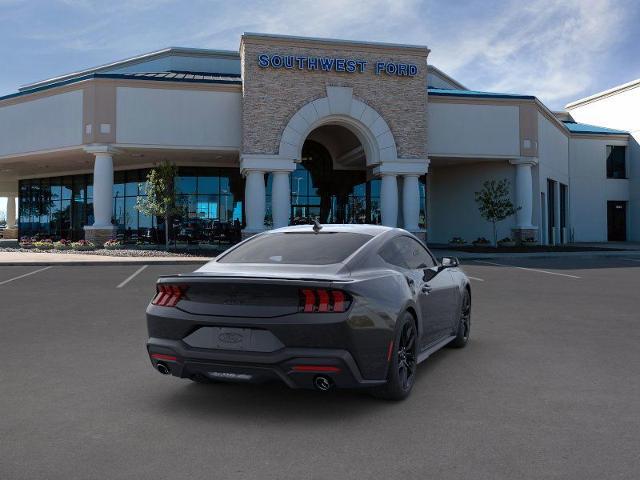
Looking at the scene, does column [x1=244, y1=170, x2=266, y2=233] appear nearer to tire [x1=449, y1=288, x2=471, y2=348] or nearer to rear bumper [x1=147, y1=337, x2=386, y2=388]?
tire [x1=449, y1=288, x2=471, y2=348]

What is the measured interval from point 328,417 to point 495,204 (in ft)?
87.6

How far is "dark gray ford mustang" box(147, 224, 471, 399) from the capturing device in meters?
4.19

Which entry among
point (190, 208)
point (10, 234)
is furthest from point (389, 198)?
point (10, 234)

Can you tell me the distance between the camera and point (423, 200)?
36531mm

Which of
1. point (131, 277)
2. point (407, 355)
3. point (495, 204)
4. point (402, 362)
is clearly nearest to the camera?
point (402, 362)

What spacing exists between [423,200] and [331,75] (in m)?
12.2

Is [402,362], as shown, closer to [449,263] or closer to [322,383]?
[322,383]

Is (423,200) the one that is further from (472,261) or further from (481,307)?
(481,307)

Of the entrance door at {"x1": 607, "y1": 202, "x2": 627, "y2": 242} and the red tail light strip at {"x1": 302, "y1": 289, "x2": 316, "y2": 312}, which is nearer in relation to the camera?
the red tail light strip at {"x1": 302, "y1": 289, "x2": 316, "y2": 312}

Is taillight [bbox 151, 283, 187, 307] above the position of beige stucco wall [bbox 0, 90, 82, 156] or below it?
below

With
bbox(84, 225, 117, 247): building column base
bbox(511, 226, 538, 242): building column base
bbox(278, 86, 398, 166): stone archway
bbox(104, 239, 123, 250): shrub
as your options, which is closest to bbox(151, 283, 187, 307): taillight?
bbox(278, 86, 398, 166): stone archway

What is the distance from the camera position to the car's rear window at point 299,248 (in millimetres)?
5035

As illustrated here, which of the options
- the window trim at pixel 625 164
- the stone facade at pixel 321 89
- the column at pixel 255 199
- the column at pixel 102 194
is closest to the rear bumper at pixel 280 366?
the column at pixel 255 199

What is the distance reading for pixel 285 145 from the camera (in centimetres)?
2670
